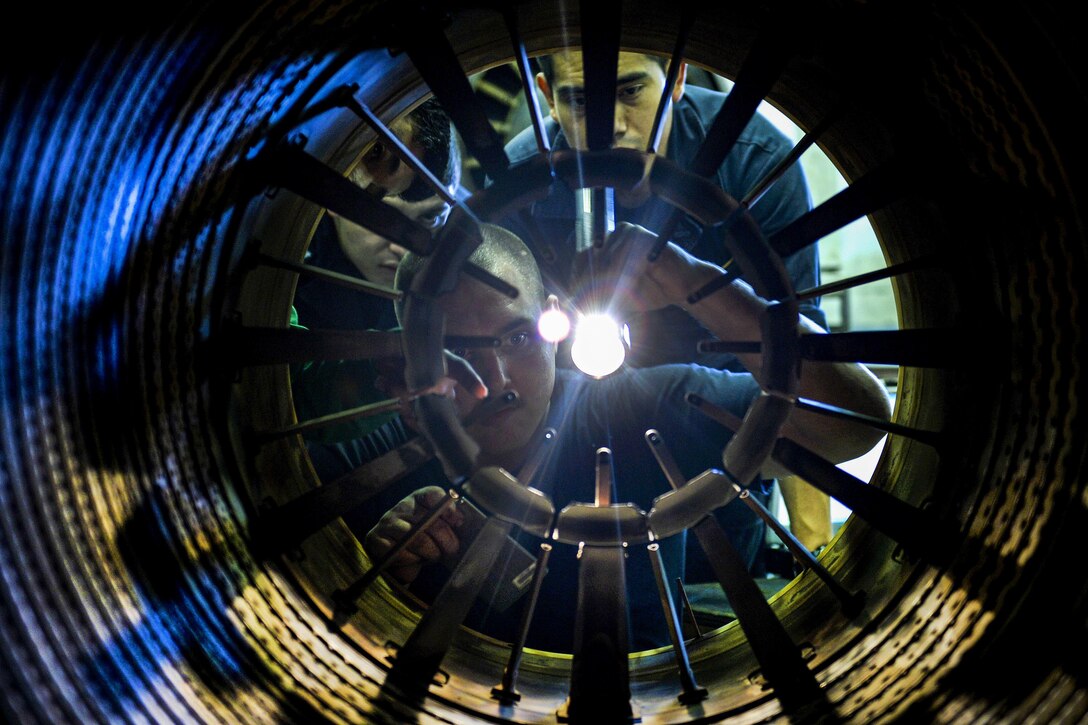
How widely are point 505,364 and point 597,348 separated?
191mm

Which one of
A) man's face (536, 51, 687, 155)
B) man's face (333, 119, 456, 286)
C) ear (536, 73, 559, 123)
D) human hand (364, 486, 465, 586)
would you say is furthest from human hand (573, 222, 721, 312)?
ear (536, 73, 559, 123)

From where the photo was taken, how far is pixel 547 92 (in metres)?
2.24

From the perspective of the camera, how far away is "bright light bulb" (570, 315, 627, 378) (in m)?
1.20

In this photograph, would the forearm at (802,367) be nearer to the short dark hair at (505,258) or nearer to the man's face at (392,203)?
the short dark hair at (505,258)

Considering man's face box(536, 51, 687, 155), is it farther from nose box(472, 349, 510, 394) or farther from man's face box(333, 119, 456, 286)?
nose box(472, 349, 510, 394)

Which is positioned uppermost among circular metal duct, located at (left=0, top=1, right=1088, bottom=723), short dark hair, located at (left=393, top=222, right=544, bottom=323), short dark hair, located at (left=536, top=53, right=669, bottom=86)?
short dark hair, located at (left=536, top=53, right=669, bottom=86)

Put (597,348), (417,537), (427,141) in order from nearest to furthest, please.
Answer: (597,348) < (417,537) < (427,141)

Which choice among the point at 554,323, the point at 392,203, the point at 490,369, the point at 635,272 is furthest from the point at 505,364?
the point at 392,203

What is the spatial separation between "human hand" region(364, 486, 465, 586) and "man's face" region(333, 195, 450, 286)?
1.96 feet

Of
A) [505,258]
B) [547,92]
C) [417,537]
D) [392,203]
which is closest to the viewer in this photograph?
[505,258]

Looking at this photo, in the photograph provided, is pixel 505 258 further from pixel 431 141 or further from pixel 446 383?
pixel 431 141

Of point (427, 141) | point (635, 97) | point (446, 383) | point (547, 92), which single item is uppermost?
point (547, 92)

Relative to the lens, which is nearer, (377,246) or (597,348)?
(597,348)

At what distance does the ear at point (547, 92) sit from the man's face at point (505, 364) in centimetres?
90
